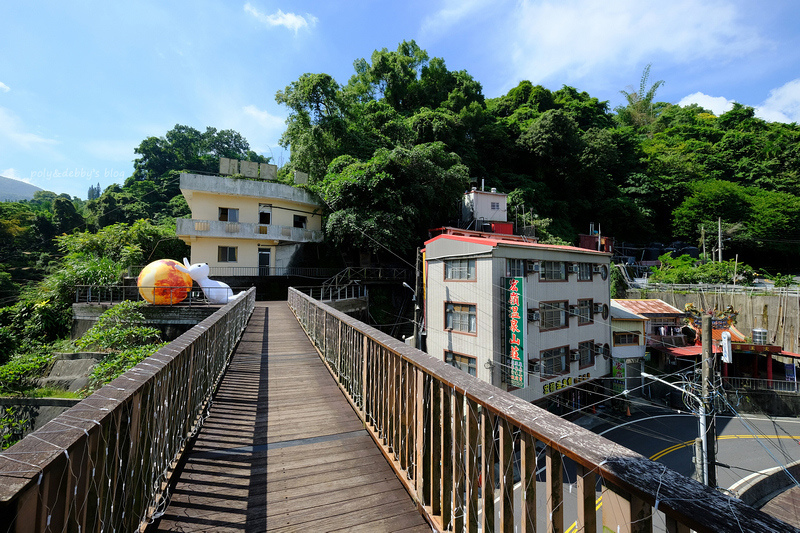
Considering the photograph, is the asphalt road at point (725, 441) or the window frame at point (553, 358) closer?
the asphalt road at point (725, 441)

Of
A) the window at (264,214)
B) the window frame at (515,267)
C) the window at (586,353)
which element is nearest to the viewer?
the window frame at (515,267)

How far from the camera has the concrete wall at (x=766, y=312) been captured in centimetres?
2091

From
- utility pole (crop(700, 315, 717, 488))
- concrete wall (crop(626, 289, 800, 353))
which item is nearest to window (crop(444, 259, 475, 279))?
utility pole (crop(700, 315, 717, 488))

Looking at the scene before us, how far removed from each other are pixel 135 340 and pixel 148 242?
15571 mm

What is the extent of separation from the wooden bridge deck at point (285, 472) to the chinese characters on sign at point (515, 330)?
10395 millimetres

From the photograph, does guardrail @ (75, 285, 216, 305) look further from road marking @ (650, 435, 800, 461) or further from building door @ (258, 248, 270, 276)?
road marking @ (650, 435, 800, 461)

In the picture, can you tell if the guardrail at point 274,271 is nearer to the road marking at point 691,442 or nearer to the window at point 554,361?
the window at point 554,361

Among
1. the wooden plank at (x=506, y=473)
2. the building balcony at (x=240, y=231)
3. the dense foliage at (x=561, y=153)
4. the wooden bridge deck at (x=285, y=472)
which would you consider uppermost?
the dense foliage at (x=561, y=153)

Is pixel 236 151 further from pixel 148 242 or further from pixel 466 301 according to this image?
pixel 466 301

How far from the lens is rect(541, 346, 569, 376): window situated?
1558 centimetres

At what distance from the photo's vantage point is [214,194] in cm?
2350

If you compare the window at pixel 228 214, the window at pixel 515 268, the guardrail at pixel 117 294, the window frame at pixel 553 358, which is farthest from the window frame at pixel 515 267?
the window at pixel 228 214

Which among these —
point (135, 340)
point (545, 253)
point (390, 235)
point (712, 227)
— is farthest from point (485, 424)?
point (712, 227)

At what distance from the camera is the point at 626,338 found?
2075cm
